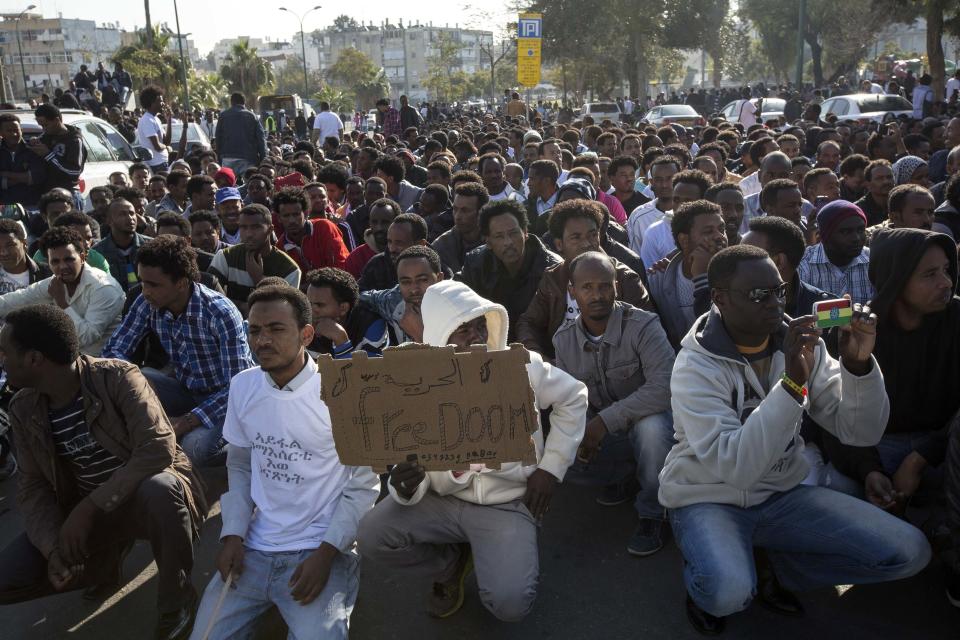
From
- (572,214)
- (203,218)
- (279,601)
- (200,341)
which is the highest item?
(572,214)

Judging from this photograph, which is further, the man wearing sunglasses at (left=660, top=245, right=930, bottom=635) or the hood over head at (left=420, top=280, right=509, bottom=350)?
the hood over head at (left=420, top=280, right=509, bottom=350)

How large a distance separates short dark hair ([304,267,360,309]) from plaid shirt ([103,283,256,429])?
49 cm

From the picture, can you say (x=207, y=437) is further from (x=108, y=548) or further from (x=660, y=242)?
(x=660, y=242)

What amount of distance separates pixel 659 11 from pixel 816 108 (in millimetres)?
25179

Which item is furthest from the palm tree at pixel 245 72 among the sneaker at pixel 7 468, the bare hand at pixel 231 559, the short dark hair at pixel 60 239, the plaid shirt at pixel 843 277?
the bare hand at pixel 231 559

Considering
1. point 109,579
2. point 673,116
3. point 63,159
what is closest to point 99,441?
point 109,579

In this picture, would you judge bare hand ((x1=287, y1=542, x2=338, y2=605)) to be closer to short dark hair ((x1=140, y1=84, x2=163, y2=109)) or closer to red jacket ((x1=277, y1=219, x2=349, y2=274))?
red jacket ((x1=277, y1=219, x2=349, y2=274))

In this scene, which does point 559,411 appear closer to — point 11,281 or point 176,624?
point 176,624

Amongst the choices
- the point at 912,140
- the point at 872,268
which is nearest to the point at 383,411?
the point at 872,268

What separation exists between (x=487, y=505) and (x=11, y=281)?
4150 millimetres

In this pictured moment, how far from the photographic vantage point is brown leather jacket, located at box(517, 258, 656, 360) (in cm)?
477

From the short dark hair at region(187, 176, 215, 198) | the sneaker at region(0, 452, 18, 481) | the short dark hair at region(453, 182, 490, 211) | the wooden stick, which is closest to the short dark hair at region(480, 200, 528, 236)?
the short dark hair at region(453, 182, 490, 211)

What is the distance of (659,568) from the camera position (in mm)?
3783

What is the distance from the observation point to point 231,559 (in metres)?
3.06
